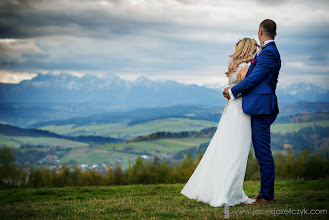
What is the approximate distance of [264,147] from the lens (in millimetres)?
6551

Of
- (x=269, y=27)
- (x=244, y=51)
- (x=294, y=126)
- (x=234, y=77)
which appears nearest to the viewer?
(x=269, y=27)

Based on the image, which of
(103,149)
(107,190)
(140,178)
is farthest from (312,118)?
(107,190)

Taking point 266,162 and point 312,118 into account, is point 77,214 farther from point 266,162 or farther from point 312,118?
point 312,118

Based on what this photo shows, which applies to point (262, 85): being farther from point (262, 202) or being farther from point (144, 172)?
point (144, 172)

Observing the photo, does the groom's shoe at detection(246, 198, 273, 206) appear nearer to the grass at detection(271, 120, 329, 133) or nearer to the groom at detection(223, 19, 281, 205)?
the groom at detection(223, 19, 281, 205)

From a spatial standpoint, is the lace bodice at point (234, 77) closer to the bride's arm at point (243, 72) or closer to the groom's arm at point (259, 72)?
the bride's arm at point (243, 72)

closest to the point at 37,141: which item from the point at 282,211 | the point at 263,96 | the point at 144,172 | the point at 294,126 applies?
the point at 294,126

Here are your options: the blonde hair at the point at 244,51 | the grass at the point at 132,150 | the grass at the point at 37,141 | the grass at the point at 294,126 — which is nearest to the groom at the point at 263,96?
the blonde hair at the point at 244,51

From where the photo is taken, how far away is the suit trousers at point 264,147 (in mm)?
6570

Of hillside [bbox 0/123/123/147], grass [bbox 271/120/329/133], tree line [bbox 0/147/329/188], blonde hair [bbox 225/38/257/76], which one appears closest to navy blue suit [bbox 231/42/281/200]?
blonde hair [bbox 225/38/257/76]

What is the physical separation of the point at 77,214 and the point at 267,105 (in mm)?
4185

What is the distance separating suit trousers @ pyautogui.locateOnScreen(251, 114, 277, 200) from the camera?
6570 mm

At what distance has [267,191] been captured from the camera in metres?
6.67

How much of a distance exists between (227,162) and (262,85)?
5.56 feet
